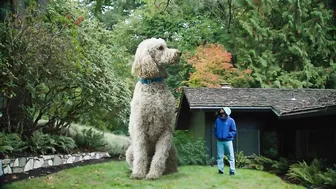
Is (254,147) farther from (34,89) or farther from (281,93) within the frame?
(34,89)

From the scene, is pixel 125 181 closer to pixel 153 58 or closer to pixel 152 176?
pixel 152 176

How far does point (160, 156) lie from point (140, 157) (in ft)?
1.10

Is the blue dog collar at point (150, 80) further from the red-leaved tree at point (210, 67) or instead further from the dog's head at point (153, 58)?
the red-leaved tree at point (210, 67)

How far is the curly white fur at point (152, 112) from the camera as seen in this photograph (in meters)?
7.00

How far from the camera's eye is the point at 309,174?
25.6ft

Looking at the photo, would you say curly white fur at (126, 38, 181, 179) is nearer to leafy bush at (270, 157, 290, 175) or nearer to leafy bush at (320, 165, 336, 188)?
leafy bush at (320, 165, 336, 188)

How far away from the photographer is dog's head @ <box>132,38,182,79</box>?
23.0 ft

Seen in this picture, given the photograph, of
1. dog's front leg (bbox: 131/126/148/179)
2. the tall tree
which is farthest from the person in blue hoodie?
the tall tree

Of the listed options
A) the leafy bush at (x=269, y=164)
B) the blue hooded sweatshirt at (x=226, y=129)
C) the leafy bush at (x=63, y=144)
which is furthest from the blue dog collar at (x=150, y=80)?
the leafy bush at (x=269, y=164)

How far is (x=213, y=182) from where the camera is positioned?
7.14m

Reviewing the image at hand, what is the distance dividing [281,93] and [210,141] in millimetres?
2733

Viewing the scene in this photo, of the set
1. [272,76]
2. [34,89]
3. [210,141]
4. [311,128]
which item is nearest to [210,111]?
[210,141]

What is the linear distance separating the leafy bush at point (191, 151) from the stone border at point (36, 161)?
7.52ft

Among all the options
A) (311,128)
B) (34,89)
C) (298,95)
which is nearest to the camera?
(34,89)
